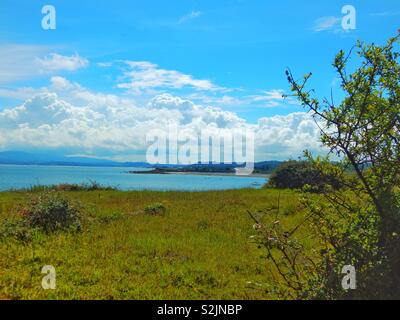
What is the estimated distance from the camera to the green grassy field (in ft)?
27.9

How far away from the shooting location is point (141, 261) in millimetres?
10695

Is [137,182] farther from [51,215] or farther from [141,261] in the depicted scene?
[141,261]

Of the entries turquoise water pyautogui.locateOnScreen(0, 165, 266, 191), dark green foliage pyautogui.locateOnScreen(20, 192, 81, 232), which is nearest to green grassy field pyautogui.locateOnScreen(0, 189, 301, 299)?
dark green foliage pyautogui.locateOnScreen(20, 192, 81, 232)

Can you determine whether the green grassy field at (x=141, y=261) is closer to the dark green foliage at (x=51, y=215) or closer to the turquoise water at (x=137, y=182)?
the dark green foliage at (x=51, y=215)

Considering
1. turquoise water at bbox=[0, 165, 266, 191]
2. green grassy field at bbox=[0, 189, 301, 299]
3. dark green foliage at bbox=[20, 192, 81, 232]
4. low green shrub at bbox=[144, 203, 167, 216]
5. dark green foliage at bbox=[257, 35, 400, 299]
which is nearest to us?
dark green foliage at bbox=[257, 35, 400, 299]

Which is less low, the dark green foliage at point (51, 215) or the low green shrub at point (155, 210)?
the dark green foliage at point (51, 215)

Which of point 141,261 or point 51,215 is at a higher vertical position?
point 51,215

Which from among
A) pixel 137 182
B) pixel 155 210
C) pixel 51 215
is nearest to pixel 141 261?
pixel 51 215

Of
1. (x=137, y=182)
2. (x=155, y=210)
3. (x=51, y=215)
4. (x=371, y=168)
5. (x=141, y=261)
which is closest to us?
(x=371, y=168)

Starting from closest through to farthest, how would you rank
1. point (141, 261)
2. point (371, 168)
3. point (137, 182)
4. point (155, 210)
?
1. point (371, 168)
2. point (141, 261)
3. point (155, 210)
4. point (137, 182)

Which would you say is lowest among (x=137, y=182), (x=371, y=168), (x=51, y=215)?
(x=137, y=182)

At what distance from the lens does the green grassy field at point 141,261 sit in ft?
27.9

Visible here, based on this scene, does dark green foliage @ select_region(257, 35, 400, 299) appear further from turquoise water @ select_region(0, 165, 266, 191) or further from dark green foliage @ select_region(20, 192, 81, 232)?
turquoise water @ select_region(0, 165, 266, 191)

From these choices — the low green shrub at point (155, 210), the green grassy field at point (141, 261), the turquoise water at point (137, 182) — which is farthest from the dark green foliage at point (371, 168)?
the turquoise water at point (137, 182)
